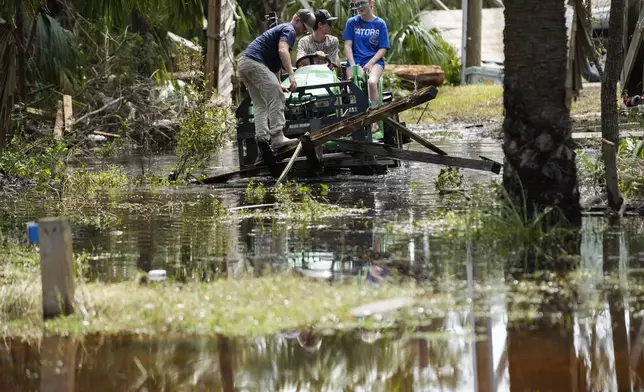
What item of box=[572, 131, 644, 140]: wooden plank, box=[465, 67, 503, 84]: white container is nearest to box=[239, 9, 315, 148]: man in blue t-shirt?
box=[572, 131, 644, 140]: wooden plank

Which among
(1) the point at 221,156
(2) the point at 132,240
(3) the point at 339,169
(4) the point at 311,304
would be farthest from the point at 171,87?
(4) the point at 311,304

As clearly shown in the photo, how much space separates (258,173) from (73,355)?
8394 mm

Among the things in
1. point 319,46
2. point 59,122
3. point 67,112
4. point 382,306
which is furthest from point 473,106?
point 382,306

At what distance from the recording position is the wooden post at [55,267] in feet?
21.3

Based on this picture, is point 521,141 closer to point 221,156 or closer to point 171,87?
point 221,156

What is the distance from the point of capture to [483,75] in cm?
3447

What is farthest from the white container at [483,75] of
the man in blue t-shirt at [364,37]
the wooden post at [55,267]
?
the wooden post at [55,267]

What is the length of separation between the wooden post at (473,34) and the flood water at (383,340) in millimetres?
25962

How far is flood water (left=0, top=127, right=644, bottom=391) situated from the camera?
5.49m

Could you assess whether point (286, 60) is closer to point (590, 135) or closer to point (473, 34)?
point (590, 135)

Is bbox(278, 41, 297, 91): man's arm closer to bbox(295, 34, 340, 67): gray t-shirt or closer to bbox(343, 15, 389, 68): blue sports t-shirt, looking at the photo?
bbox(295, 34, 340, 67): gray t-shirt

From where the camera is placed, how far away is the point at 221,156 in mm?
20781

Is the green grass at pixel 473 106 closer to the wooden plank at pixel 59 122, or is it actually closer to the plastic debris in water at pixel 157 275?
the wooden plank at pixel 59 122

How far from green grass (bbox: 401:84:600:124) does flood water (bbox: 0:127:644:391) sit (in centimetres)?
1687
